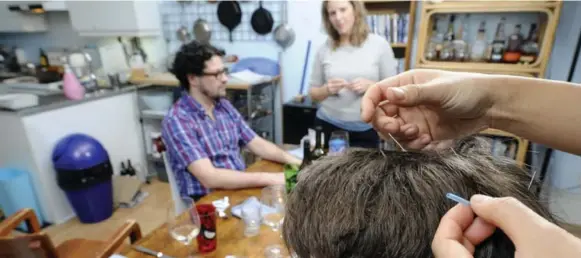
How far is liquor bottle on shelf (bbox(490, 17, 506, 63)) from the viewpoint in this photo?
7.97ft

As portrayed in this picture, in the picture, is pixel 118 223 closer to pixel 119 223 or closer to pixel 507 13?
pixel 119 223

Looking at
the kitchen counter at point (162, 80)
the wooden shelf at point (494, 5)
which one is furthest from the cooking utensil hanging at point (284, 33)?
the wooden shelf at point (494, 5)

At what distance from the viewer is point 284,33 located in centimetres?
320

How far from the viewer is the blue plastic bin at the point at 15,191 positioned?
2.44 metres

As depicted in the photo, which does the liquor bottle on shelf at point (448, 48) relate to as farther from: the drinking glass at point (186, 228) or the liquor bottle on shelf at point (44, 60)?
the liquor bottle on shelf at point (44, 60)

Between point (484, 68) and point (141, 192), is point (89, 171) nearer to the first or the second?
point (141, 192)

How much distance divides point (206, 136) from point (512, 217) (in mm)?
1446

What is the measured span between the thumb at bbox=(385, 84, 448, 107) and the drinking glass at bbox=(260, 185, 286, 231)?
0.63m

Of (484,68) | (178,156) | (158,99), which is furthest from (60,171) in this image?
(484,68)

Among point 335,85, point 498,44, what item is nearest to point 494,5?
point 498,44

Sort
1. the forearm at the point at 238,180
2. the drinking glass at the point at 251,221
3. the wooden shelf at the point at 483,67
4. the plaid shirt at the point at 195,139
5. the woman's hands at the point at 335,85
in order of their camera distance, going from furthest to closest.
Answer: the wooden shelf at the point at 483,67 → the woman's hands at the point at 335,85 → the plaid shirt at the point at 195,139 → the forearm at the point at 238,180 → the drinking glass at the point at 251,221

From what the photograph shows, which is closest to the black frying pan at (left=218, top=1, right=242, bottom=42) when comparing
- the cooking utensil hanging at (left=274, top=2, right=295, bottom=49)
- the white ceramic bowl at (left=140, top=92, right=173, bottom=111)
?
the cooking utensil hanging at (left=274, top=2, right=295, bottom=49)

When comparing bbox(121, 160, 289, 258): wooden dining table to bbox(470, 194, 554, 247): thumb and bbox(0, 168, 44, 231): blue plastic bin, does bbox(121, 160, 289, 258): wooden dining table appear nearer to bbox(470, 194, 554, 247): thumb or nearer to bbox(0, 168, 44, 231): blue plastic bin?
bbox(470, 194, 554, 247): thumb

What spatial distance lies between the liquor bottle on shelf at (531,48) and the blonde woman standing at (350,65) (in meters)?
0.98
